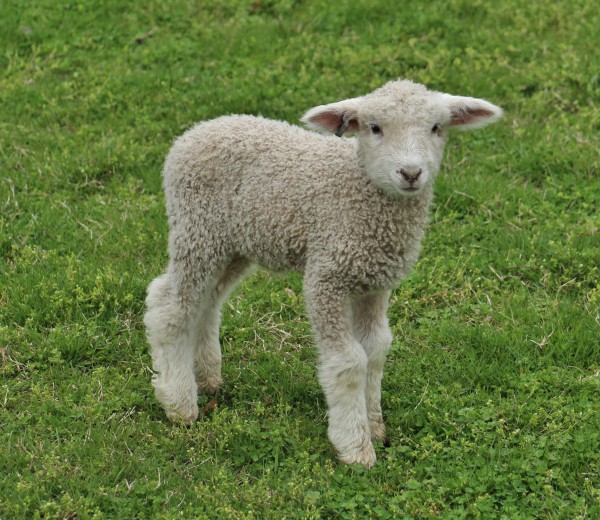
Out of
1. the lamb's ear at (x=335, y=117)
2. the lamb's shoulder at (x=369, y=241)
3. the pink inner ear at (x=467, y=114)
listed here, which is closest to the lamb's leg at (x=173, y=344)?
the lamb's shoulder at (x=369, y=241)

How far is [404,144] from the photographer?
4863mm

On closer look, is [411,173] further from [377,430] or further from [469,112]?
[377,430]

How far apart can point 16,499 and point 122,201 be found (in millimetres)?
3204

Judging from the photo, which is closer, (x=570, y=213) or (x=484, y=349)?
(x=484, y=349)

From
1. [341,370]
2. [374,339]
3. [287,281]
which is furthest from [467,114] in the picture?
[287,281]

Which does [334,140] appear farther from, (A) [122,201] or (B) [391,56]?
(B) [391,56]

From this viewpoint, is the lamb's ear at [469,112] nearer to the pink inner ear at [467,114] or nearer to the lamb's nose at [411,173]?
the pink inner ear at [467,114]

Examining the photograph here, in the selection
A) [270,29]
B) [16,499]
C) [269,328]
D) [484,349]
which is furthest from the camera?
[270,29]

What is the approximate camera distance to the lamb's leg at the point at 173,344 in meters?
5.62

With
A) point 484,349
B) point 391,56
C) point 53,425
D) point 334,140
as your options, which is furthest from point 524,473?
point 391,56

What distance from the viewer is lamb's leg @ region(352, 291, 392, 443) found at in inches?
213

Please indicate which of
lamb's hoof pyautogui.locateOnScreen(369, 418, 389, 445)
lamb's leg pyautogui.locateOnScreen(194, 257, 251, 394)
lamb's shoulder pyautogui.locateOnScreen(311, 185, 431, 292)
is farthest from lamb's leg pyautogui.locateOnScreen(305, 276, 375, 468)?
lamb's leg pyautogui.locateOnScreen(194, 257, 251, 394)

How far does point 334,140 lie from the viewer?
5.49 metres

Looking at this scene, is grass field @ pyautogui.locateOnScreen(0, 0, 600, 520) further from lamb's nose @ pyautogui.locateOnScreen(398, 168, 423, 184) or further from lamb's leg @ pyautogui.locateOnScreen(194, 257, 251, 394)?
lamb's nose @ pyautogui.locateOnScreen(398, 168, 423, 184)
